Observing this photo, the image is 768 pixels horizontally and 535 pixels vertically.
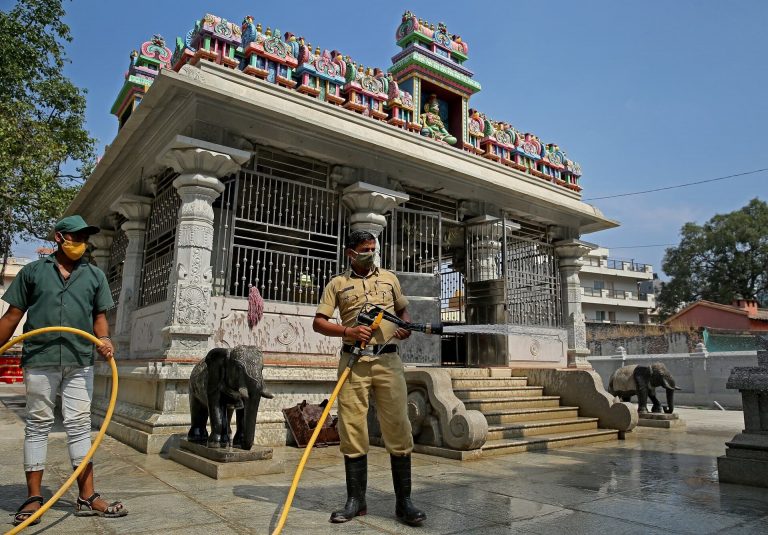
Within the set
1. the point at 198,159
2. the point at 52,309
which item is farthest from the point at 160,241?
the point at 52,309

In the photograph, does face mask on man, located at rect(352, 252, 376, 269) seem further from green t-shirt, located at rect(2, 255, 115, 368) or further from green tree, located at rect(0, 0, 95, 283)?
green tree, located at rect(0, 0, 95, 283)

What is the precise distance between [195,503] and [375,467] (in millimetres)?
1903

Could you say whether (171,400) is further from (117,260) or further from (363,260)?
(117,260)

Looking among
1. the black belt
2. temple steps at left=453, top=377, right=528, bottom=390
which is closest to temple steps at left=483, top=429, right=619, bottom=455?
temple steps at left=453, top=377, right=528, bottom=390

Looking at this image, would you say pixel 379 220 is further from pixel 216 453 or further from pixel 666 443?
pixel 666 443

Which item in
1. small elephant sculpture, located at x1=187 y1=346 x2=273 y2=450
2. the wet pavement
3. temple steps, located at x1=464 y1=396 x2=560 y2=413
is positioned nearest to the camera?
the wet pavement

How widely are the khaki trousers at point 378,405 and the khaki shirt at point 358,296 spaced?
0.22m

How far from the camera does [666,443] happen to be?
7137 millimetres

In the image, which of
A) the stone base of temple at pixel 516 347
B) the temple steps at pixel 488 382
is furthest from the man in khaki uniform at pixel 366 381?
the stone base of temple at pixel 516 347

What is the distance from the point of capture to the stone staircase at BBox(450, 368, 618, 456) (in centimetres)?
634

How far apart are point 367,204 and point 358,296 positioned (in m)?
4.62

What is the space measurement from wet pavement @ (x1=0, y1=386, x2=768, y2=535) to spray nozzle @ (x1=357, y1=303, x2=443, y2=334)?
1.16 metres

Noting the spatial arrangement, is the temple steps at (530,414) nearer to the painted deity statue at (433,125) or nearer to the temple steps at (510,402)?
the temple steps at (510,402)

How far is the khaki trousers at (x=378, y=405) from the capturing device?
3307mm
